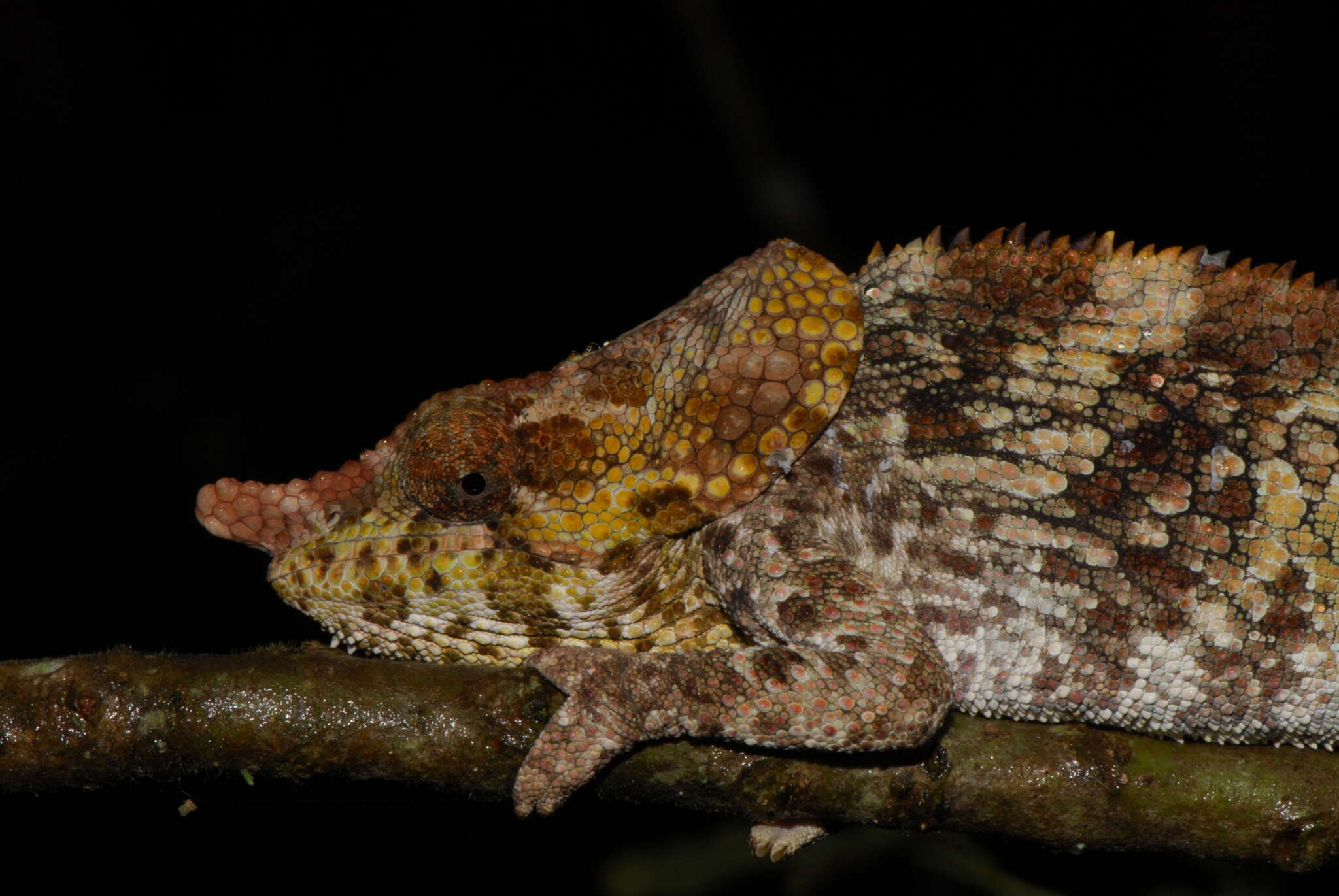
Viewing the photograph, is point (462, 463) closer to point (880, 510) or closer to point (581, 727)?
point (581, 727)

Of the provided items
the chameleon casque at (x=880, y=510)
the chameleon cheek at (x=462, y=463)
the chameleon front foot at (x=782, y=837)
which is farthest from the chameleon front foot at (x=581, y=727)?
the chameleon front foot at (x=782, y=837)

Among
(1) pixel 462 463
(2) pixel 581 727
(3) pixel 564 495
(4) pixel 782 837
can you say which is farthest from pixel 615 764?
(4) pixel 782 837

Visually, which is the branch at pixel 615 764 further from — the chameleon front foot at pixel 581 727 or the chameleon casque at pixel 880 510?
the chameleon casque at pixel 880 510

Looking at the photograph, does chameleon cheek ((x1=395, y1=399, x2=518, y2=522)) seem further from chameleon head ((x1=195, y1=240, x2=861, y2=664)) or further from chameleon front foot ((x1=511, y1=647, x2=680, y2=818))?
chameleon front foot ((x1=511, y1=647, x2=680, y2=818))

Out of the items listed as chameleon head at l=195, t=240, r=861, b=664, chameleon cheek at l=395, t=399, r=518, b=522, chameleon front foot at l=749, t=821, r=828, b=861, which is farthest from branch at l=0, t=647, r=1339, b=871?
chameleon front foot at l=749, t=821, r=828, b=861

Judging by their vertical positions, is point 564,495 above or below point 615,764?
above

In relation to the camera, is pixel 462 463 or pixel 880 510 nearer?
pixel 462 463
